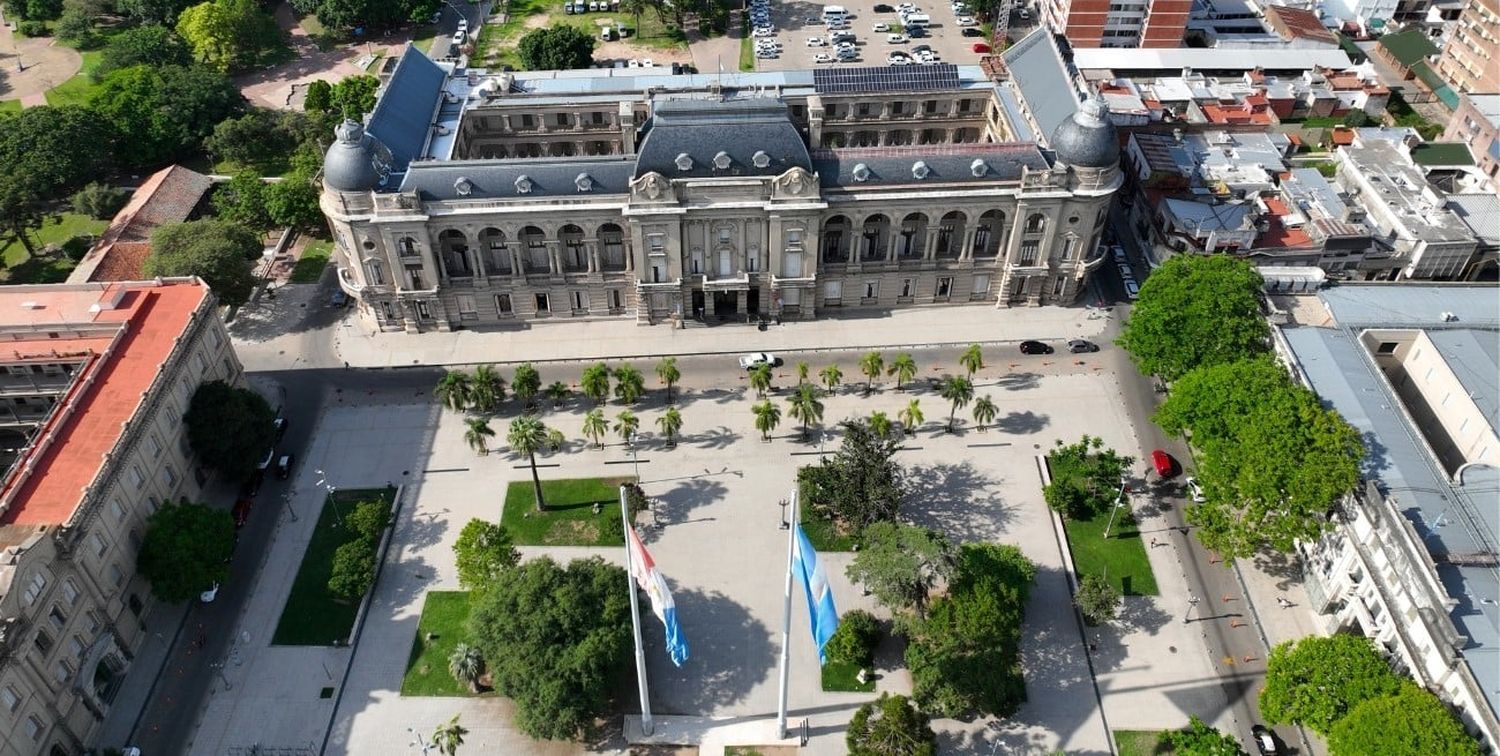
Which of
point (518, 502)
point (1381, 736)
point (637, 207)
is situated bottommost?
point (518, 502)

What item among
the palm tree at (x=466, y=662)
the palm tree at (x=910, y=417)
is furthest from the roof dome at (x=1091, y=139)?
the palm tree at (x=466, y=662)

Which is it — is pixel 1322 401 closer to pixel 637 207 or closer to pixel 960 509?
pixel 960 509

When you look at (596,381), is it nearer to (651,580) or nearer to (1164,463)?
(651,580)

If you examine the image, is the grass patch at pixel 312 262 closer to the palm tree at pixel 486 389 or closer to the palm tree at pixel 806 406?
the palm tree at pixel 486 389

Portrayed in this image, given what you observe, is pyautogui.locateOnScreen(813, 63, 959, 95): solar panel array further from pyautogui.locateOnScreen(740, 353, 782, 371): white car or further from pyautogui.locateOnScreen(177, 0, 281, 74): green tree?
pyautogui.locateOnScreen(177, 0, 281, 74): green tree

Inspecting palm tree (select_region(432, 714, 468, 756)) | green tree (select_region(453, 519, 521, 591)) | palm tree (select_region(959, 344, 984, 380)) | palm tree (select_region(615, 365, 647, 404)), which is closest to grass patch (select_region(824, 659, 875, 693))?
green tree (select_region(453, 519, 521, 591))

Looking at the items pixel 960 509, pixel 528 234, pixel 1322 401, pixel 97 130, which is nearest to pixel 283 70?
pixel 97 130

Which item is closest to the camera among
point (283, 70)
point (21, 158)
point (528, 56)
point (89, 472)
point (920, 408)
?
point (89, 472)
